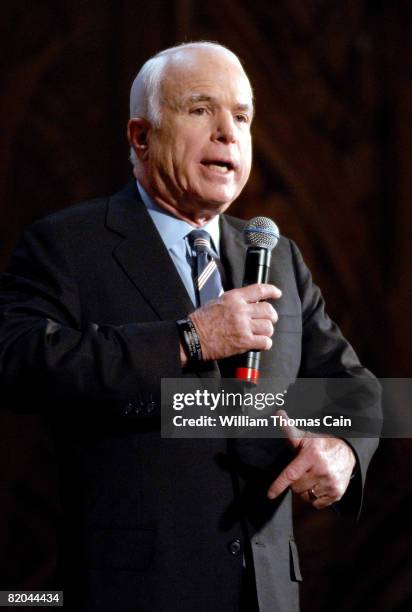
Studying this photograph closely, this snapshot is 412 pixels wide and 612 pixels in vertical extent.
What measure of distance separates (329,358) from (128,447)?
1.84 ft

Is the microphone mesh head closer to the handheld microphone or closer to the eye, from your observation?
the handheld microphone

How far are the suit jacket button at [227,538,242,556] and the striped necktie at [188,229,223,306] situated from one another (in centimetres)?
48

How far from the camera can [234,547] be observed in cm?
155

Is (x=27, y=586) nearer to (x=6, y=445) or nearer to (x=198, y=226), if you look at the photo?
(x=6, y=445)

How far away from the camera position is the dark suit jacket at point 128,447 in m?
1.50

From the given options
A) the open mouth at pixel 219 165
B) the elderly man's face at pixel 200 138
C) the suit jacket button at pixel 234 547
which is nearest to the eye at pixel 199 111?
the elderly man's face at pixel 200 138

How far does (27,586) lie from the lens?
2.52 metres

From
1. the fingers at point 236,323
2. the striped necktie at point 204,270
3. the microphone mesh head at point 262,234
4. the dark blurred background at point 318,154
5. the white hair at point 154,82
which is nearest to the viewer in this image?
the fingers at point 236,323

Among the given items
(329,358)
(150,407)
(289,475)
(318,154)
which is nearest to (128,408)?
(150,407)

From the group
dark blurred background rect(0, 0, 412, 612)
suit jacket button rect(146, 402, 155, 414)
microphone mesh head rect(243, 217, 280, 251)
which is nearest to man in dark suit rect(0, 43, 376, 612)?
suit jacket button rect(146, 402, 155, 414)

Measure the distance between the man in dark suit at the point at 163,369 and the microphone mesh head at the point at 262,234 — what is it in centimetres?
11

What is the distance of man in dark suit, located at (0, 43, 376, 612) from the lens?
4.93 ft

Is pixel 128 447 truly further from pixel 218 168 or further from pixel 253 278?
pixel 218 168

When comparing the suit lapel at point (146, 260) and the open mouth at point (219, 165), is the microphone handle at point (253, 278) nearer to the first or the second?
the suit lapel at point (146, 260)
